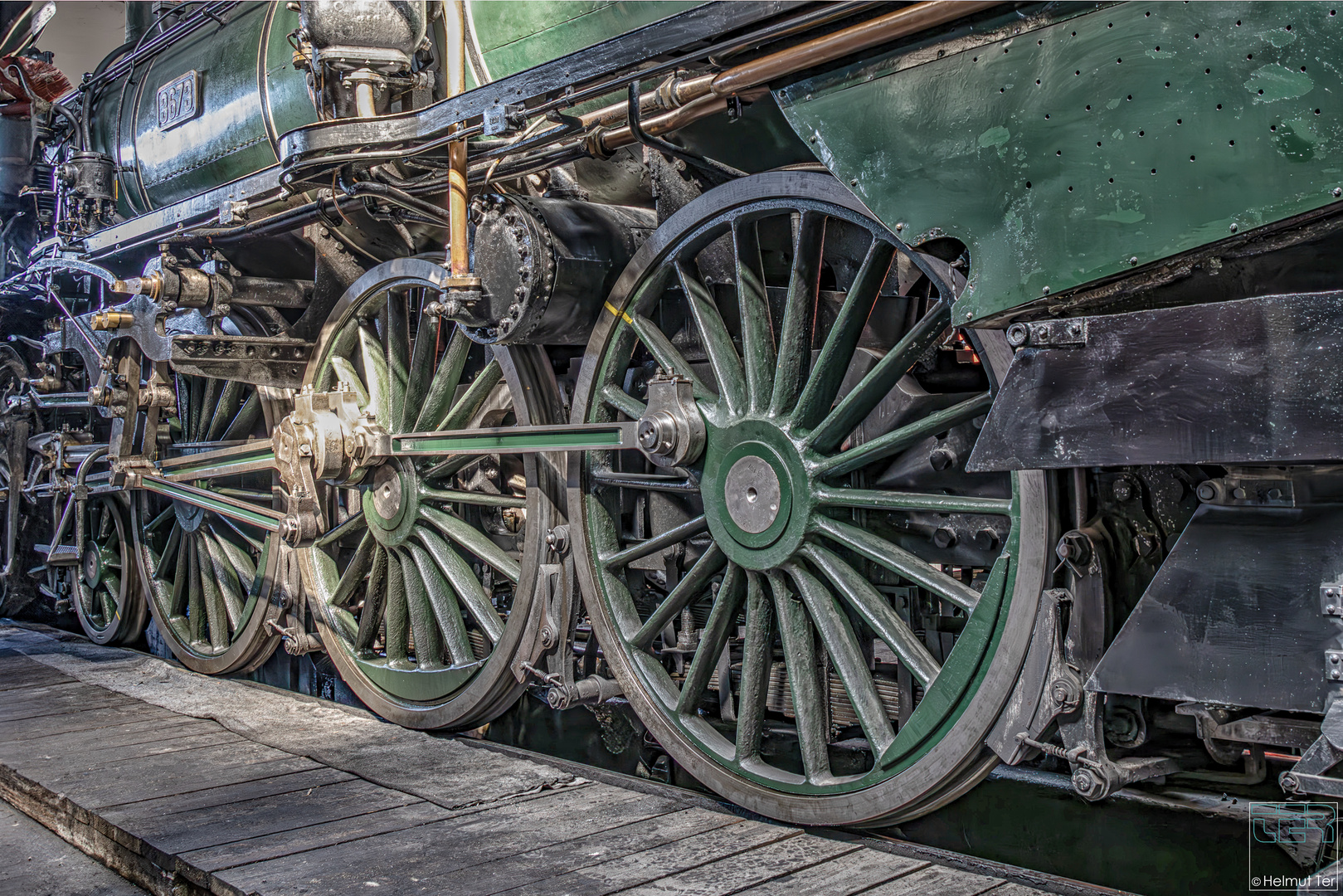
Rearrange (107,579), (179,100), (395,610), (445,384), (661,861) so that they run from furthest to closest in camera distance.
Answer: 1. (107,579)
2. (179,100)
3. (395,610)
4. (445,384)
5. (661,861)

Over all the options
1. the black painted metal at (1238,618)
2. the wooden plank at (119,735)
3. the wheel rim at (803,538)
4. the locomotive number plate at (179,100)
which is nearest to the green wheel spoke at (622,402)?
the wheel rim at (803,538)

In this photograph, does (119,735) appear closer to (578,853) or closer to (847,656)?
(578,853)

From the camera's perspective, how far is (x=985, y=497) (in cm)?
257

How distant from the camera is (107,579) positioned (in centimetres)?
612

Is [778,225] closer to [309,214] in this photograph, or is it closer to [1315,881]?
[309,214]

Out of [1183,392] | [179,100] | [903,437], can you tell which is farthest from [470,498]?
[1183,392]

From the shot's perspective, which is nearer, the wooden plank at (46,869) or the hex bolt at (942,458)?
the hex bolt at (942,458)

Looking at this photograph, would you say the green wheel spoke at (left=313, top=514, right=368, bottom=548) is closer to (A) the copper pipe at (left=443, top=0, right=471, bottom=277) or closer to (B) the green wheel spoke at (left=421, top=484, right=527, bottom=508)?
(B) the green wheel spoke at (left=421, top=484, right=527, bottom=508)

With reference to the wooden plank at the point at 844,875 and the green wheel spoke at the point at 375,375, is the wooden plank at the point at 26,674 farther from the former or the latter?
the wooden plank at the point at 844,875

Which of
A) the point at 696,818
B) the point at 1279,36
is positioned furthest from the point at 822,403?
the point at 1279,36

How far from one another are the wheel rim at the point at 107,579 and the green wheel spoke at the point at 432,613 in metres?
2.37

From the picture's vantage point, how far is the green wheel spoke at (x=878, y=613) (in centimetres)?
268

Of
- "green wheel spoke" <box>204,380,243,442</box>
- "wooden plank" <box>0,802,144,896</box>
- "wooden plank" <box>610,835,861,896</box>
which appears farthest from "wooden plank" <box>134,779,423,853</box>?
"green wheel spoke" <box>204,380,243,442</box>

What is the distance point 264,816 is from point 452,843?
579mm
